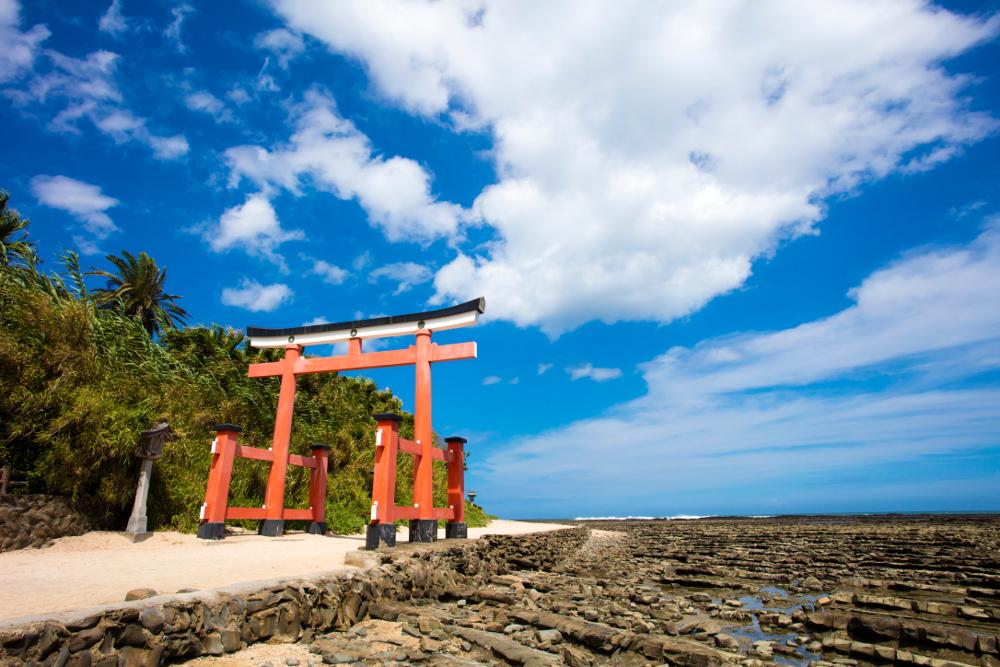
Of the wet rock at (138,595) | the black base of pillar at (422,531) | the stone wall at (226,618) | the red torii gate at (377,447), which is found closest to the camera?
the stone wall at (226,618)

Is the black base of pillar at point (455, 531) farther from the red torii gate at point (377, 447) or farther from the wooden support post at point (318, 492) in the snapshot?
the wooden support post at point (318, 492)

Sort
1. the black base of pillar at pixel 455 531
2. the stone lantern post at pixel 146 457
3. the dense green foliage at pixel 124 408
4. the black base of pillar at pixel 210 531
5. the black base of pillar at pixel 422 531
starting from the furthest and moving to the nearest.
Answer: the black base of pillar at pixel 455 531, the black base of pillar at pixel 422 531, the black base of pillar at pixel 210 531, the stone lantern post at pixel 146 457, the dense green foliage at pixel 124 408

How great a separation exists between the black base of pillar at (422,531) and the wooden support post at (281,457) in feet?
13.1

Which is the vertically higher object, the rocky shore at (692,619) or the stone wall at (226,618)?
the stone wall at (226,618)

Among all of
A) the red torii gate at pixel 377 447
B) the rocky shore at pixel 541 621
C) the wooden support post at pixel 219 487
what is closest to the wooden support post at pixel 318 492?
the red torii gate at pixel 377 447

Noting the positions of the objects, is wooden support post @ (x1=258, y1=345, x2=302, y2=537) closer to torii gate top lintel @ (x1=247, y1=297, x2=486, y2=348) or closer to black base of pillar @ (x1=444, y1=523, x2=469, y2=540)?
torii gate top lintel @ (x1=247, y1=297, x2=486, y2=348)

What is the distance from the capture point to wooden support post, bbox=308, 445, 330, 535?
13562 mm

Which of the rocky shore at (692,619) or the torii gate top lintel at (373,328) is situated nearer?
the rocky shore at (692,619)

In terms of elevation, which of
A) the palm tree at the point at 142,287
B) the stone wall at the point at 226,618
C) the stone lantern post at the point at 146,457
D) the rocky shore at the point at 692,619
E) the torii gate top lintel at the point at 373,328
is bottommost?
the rocky shore at the point at 692,619

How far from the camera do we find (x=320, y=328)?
568 inches

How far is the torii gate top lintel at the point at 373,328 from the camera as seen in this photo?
41.9ft

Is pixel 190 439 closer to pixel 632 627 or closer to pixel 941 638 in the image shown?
pixel 632 627

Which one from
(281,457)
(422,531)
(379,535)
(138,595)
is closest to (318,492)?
(281,457)

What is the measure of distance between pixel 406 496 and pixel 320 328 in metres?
8.24
